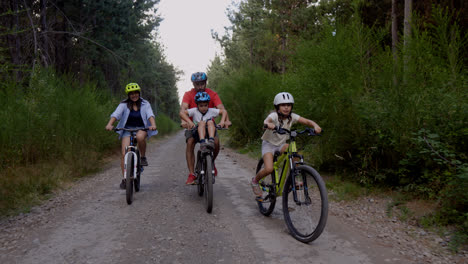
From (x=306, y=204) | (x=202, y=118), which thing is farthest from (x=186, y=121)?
(x=306, y=204)

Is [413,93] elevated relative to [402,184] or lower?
elevated

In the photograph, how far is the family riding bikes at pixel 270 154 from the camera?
12.3ft

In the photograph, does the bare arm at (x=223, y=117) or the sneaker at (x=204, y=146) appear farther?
the bare arm at (x=223, y=117)

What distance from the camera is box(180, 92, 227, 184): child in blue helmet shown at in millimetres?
5223

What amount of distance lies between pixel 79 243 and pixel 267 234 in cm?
219

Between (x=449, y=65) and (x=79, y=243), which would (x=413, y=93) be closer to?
(x=449, y=65)

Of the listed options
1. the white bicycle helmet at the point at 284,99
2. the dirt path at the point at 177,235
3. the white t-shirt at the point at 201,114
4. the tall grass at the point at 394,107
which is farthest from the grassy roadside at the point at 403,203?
the white t-shirt at the point at 201,114

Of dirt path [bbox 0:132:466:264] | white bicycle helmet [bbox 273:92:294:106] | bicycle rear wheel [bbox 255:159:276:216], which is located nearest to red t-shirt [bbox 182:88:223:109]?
dirt path [bbox 0:132:466:264]

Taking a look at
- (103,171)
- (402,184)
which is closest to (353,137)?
(402,184)

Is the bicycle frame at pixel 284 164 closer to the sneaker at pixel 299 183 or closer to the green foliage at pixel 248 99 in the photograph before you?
the sneaker at pixel 299 183

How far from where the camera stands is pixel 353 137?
6113mm

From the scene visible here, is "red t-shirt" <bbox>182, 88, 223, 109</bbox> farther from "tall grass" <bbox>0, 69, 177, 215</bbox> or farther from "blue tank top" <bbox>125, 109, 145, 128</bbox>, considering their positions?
"tall grass" <bbox>0, 69, 177, 215</bbox>

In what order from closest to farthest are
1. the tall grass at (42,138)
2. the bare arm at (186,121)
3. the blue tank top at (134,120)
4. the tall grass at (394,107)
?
the tall grass at (394,107), the bare arm at (186,121), the tall grass at (42,138), the blue tank top at (134,120)

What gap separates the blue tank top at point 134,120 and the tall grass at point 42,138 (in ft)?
6.48
